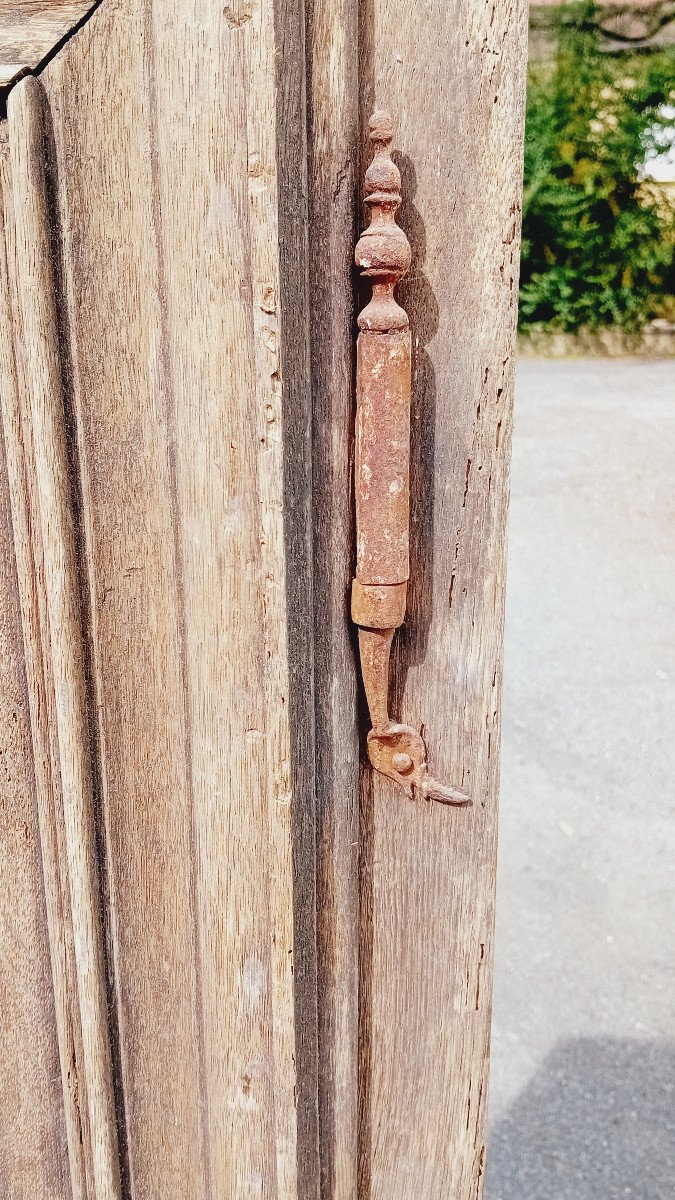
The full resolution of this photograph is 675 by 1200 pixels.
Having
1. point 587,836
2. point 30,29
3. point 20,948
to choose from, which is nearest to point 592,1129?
point 587,836

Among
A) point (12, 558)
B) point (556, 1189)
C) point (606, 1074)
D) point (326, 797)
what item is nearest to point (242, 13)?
point (12, 558)

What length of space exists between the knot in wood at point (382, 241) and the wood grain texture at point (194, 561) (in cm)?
4

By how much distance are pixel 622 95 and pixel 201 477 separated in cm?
694

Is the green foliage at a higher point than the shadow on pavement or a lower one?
higher

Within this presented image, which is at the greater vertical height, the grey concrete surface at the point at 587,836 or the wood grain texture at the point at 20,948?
the wood grain texture at the point at 20,948

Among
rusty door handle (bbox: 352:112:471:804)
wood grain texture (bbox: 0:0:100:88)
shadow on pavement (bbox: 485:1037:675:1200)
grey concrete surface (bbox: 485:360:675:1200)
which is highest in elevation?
wood grain texture (bbox: 0:0:100:88)

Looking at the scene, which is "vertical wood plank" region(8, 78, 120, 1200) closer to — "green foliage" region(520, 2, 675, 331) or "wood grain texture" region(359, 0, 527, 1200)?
"wood grain texture" region(359, 0, 527, 1200)

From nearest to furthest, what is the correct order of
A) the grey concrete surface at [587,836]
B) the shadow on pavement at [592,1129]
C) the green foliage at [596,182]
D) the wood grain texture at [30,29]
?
the wood grain texture at [30,29] < the shadow on pavement at [592,1129] < the grey concrete surface at [587,836] < the green foliage at [596,182]

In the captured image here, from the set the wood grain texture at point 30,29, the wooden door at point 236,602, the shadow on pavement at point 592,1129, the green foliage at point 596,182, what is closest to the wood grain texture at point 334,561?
the wooden door at point 236,602

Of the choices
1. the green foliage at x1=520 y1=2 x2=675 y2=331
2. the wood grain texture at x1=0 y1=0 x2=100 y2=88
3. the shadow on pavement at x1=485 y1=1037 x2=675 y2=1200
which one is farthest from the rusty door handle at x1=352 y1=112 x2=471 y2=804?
the green foliage at x1=520 y1=2 x2=675 y2=331

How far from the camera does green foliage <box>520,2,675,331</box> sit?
6.41m

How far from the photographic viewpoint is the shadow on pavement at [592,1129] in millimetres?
1620

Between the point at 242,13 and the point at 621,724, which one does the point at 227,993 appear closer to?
the point at 242,13

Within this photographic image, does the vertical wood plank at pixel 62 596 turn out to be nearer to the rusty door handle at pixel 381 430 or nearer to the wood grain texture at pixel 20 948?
the wood grain texture at pixel 20 948
